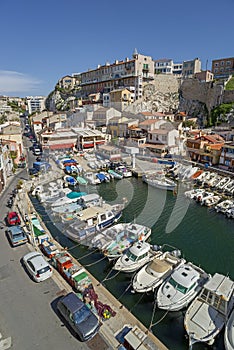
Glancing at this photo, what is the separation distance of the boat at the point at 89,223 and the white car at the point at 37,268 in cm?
368

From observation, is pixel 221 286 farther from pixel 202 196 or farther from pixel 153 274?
pixel 202 196

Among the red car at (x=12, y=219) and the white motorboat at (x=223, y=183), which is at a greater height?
the white motorboat at (x=223, y=183)

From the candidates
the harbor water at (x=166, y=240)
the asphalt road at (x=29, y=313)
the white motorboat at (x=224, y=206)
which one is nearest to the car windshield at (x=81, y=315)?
the asphalt road at (x=29, y=313)

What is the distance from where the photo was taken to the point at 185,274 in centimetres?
1002

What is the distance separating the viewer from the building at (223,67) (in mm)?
57344

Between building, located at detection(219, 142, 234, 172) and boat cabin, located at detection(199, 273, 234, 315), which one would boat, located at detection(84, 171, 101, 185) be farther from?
boat cabin, located at detection(199, 273, 234, 315)

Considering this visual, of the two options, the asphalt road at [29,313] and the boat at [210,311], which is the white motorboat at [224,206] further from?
the asphalt road at [29,313]

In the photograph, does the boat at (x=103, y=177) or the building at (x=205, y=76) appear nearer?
the boat at (x=103, y=177)

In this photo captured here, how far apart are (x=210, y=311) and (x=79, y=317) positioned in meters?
5.23

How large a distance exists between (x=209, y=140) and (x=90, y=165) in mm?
17725

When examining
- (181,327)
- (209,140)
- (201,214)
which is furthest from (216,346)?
(209,140)

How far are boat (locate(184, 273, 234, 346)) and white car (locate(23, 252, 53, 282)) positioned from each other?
21.0 feet

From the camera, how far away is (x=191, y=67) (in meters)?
66.5

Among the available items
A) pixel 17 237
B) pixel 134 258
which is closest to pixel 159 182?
pixel 134 258
